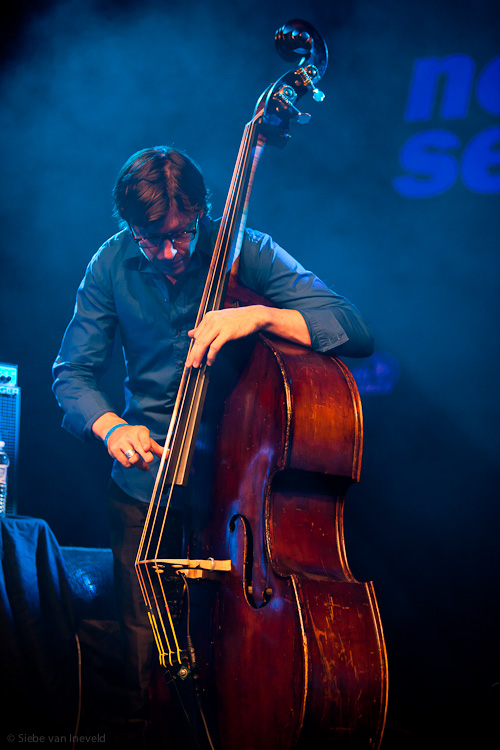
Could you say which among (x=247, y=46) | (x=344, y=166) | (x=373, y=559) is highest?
(x=247, y=46)

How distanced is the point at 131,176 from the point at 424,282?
1537 millimetres

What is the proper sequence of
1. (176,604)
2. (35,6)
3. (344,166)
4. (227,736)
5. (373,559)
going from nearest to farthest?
(227,736) → (176,604) → (373,559) → (344,166) → (35,6)

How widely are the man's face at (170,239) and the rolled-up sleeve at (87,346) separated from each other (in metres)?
0.21

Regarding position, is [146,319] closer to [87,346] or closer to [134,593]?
[87,346]

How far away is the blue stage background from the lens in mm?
2420

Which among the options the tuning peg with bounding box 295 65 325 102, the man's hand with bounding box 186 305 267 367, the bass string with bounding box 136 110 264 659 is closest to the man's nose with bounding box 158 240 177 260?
the bass string with bounding box 136 110 264 659

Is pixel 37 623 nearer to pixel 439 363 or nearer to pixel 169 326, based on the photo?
pixel 169 326

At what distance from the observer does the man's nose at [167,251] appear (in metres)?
1.70

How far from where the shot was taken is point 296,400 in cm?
129

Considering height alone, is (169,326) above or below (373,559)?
above

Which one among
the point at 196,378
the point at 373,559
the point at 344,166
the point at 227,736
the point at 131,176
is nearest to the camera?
the point at 227,736

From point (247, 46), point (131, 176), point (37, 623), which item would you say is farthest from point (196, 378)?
point (247, 46)

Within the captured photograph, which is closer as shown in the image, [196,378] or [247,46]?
[196,378]

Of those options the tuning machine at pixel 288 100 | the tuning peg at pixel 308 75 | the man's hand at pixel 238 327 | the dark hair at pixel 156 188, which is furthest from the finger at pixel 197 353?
the tuning peg at pixel 308 75
